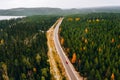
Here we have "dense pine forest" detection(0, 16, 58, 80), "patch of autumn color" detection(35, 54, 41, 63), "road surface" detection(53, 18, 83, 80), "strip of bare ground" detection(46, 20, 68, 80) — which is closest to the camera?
"road surface" detection(53, 18, 83, 80)

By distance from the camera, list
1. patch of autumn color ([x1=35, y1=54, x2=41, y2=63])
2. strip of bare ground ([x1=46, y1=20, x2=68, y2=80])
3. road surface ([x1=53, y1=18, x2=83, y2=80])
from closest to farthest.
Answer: road surface ([x1=53, y1=18, x2=83, y2=80]) < strip of bare ground ([x1=46, y1=20, x2=68, y2=80]) < patch of autumn color ([x1=35, y1=54, x2=41, y2=63])

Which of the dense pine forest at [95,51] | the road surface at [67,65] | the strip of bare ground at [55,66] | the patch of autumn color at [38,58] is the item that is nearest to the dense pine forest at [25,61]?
the patch of autumn color at [38,58]

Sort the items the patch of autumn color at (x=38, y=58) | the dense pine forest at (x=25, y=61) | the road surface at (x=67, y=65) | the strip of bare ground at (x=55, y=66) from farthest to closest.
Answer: the patch of autumn color at (x=38, y=58) < the dense pine forest at (x=25, y=61) < the strip of bare ground at (x=55, y=66) < the road surface at (x=67, y=65)

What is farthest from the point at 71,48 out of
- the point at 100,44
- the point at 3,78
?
the point at 3,78

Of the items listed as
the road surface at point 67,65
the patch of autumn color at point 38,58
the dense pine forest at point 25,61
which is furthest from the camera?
the patch of autumn color at point 38,58

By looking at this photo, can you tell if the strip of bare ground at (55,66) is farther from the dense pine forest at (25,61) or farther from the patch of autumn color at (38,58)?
the patch of autumn color at (38,58)

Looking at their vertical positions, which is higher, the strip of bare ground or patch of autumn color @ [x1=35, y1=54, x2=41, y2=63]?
patch of autumn color @ [x1=35, y1=54, x2=41, y2=63]

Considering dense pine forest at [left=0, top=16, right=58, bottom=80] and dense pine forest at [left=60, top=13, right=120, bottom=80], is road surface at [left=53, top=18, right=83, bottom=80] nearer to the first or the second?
dense pine forest at [left=60, top=13, right=120, bottom=80]

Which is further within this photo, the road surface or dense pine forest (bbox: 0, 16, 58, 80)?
dense pine forest (bbox: 0, 16, 58, 80)

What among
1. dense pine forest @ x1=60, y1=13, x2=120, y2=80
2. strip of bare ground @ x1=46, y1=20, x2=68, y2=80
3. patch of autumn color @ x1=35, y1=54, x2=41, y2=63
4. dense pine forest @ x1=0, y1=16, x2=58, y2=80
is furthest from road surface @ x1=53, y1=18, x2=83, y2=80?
patch of autumn color @ x1=35, y1=54, x2=41, y2=63

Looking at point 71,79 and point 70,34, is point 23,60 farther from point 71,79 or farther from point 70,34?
point 70,34

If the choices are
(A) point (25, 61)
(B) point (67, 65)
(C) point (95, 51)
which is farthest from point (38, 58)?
(C) point (95, 51)

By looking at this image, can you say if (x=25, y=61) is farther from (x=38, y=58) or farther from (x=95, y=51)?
(x=95, y=51)
